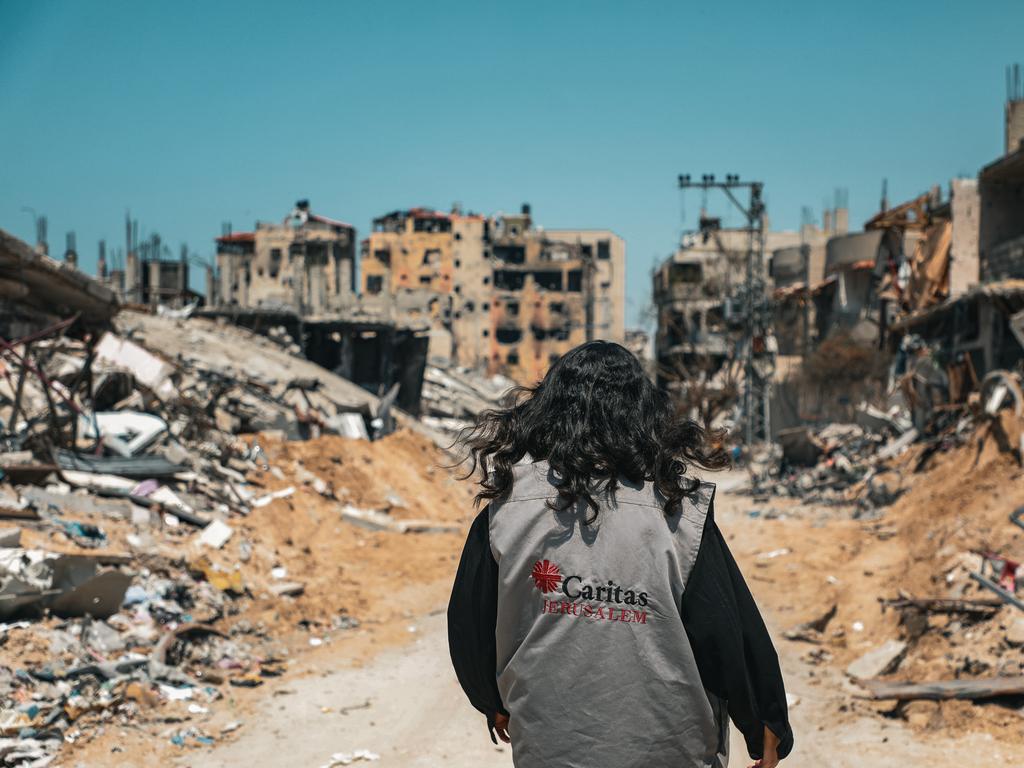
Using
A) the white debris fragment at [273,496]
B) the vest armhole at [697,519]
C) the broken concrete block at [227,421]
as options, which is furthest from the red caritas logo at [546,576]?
the broken concrete block at [227,421]

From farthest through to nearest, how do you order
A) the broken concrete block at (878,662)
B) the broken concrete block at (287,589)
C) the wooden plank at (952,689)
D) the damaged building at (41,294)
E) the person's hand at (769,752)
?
the damaged building at (41,294) < the broken concrete block at (287,589) < the broken concrete block at (878,662) < the wooden plank at (952,689) < the person's hand at (769,752)

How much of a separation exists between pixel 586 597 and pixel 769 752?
62 cm

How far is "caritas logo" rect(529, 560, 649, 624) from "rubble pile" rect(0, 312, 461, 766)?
15.2ft

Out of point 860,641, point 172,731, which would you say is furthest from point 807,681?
point 172,731

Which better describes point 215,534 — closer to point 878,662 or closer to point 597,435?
point 878,662

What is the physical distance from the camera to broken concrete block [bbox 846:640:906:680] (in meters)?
8.16

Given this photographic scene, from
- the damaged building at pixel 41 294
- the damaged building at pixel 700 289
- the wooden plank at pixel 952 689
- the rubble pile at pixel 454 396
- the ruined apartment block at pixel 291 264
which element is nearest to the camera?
the wooden plank at pixel 952 689

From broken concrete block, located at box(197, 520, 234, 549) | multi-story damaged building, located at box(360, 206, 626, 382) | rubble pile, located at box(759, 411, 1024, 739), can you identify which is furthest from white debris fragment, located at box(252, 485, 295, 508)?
multi-story damaged building, located at box(360, 206, 626, 382)

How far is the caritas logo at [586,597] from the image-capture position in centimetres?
242

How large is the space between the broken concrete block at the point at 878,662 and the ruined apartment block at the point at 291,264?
4588cm

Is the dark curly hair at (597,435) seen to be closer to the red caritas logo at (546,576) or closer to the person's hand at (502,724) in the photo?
the red caritas logo at (546,576)

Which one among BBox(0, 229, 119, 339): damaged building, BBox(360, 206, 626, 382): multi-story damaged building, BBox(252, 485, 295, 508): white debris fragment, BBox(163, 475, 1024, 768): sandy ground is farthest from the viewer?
BBox(360, 206, 626, 382): multi-story damaged building

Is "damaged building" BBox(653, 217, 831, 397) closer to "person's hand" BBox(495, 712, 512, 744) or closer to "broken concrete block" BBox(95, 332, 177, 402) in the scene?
"broken concrete block" BBox(95, 332, 177, 402)

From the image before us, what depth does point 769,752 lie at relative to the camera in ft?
8.38
